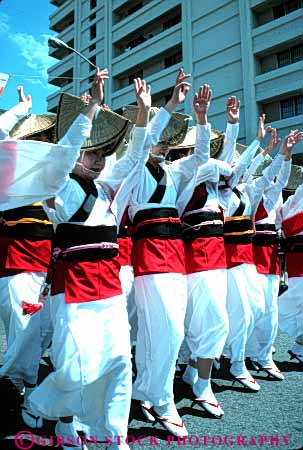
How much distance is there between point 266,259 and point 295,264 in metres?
0.69

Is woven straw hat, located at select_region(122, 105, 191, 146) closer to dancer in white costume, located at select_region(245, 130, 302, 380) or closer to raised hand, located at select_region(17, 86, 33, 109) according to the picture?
raised hand, located at select_region(17, 86, 33, 109)

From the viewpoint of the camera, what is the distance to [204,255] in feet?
11.6

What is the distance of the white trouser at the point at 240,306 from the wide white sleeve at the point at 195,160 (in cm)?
116

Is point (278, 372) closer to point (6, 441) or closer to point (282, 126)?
point (6, 441)

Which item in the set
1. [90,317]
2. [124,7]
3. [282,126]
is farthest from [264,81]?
[90,317]

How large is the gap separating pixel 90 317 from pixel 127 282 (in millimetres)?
1500

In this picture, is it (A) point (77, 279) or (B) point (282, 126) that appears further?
(B) point (282, 126)

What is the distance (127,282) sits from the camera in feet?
13.0

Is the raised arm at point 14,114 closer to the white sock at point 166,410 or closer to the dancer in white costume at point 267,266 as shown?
the white sock at point 166,410

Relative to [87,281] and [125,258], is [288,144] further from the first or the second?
[87,281]

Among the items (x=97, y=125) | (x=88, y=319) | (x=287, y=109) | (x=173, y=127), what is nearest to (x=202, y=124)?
(x=173, y=127)

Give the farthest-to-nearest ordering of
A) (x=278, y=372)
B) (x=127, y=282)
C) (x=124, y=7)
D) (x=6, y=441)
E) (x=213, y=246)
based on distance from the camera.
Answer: (x=124, y=7) → (x=278, y=372) → (x=127, y=282) → (x=213, y=246) → (x=6, y=441)

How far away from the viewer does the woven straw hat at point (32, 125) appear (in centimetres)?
332

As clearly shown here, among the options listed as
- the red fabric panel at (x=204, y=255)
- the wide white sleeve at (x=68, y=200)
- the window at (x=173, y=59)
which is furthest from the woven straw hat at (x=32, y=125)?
the window at (x=173, y=59)
